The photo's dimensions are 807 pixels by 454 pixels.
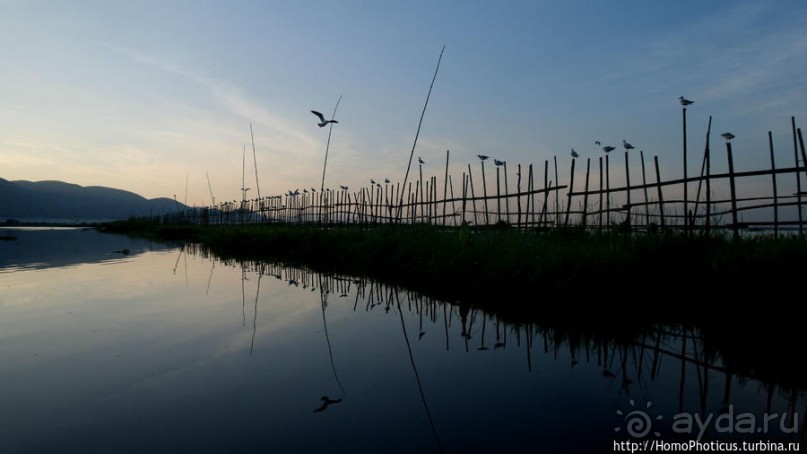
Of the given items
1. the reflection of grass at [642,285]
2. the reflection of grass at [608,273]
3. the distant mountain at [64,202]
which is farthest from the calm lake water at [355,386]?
the distant mountain at [64,202]

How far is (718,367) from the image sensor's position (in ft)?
9.40

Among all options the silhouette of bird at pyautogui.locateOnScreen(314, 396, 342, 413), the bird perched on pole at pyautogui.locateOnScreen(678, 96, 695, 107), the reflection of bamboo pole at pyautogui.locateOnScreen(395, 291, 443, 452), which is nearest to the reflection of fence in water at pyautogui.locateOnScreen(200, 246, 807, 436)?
the reflection of bamboo pole at pyautogui.locateOnScreen(395, 291, 443, 452)

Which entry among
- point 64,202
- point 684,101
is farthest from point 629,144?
point 64,202

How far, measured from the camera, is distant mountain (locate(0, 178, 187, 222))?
9788cm

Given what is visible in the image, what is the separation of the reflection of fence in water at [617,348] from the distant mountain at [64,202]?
293ft

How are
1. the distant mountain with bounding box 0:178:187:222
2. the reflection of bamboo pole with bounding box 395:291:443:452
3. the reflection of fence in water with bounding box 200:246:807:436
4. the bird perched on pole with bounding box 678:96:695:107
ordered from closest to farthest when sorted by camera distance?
1. the reflection of bamboo pole with bounding box 395:291:443:452
2. the reflection of fence in water with bounding box 200:246:807:436
3. the bird perched on pole with bounding box 678:96:695:107
4. the distant mountain with bounding box 0:178:187:222

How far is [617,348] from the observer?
3283 mm

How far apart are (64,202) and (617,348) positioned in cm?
15345

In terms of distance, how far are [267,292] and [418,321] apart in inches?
100

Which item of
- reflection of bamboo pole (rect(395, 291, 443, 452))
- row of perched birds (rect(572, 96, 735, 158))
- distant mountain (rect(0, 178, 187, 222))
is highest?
distant mountain (rect(0, 178, 187, 222))

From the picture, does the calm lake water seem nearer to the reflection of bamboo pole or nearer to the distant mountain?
the reflection of bamboo pole

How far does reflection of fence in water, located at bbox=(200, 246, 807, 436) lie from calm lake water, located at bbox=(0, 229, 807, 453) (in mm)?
17

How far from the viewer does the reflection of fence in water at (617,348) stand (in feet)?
8.34

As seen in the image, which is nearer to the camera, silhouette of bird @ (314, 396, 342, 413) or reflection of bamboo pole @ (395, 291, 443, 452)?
reflection of bamboo pole @ (395, 291, 443, 452)
